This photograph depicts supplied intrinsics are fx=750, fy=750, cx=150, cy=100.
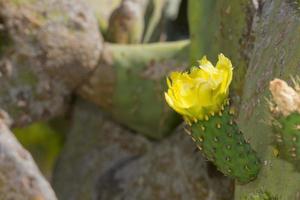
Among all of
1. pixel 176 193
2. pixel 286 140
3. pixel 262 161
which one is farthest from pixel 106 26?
pixel 286 140

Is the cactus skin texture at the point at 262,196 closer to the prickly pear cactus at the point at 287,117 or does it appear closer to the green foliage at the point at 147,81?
the prickly pear cactus at the point at 287,117

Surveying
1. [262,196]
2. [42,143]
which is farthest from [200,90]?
[42,143]

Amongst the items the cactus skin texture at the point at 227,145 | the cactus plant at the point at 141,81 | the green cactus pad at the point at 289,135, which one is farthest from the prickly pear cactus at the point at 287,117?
the cactus plant at the point at 141,81

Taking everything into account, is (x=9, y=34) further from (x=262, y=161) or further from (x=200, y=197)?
(x=262, y=161)

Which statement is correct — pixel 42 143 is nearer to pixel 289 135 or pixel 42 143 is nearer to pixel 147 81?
pixel 147 81

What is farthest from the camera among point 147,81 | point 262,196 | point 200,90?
point 147,81

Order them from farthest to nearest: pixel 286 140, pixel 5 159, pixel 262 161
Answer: pixel 5 159 → pixel 262 161 → pixel 286 140

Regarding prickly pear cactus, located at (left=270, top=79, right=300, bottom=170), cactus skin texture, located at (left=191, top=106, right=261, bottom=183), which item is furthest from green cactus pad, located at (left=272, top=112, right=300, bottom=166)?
cactus skin texture, located at (left=191, top=106, right=261, bottom=183)
